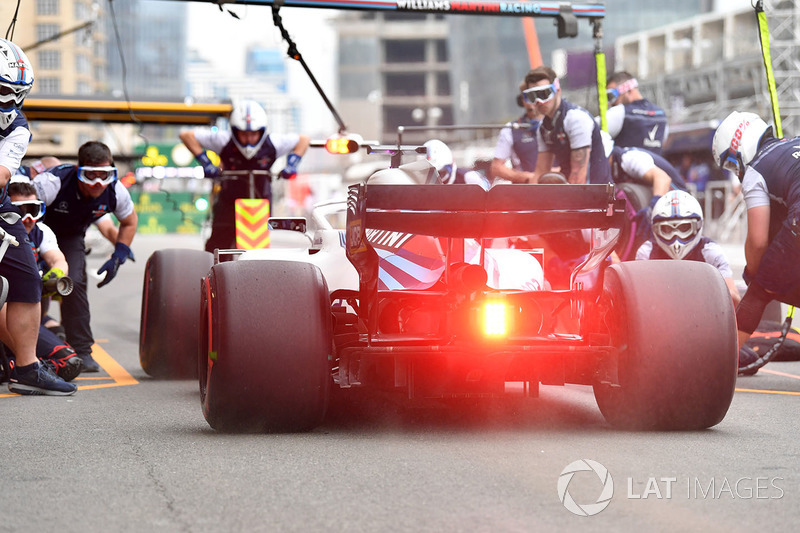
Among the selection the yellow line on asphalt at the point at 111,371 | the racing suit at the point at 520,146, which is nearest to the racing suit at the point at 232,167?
the yellow line on asphalt at the point at 111,371

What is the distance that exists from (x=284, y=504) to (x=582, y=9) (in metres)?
7.16

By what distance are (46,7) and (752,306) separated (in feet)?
367

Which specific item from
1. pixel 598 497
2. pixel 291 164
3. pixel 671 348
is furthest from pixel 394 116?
pixel 598 497

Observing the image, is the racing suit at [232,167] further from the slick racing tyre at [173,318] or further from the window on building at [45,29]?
the window on building at [45,29]

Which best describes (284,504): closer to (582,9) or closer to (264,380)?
(264,380)

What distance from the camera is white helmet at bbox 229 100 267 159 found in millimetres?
9969

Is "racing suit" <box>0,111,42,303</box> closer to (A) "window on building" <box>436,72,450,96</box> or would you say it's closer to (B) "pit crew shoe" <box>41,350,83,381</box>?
(B) "pit crew shoe" <box>41,350,83,381</box>

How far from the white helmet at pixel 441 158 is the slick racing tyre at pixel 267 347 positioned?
3.43m

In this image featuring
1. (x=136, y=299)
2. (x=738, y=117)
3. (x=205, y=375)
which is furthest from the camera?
(x=136, y=299)

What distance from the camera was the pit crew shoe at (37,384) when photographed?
7.31 metres

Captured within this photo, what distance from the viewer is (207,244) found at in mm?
10289

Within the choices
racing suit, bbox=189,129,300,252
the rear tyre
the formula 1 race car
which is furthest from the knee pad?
racing suit, bbox=189,129,300,252

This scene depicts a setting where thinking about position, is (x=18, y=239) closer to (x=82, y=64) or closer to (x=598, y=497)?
(x=598, y=497)

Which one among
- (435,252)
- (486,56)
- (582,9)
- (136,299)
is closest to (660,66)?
(486,56)
